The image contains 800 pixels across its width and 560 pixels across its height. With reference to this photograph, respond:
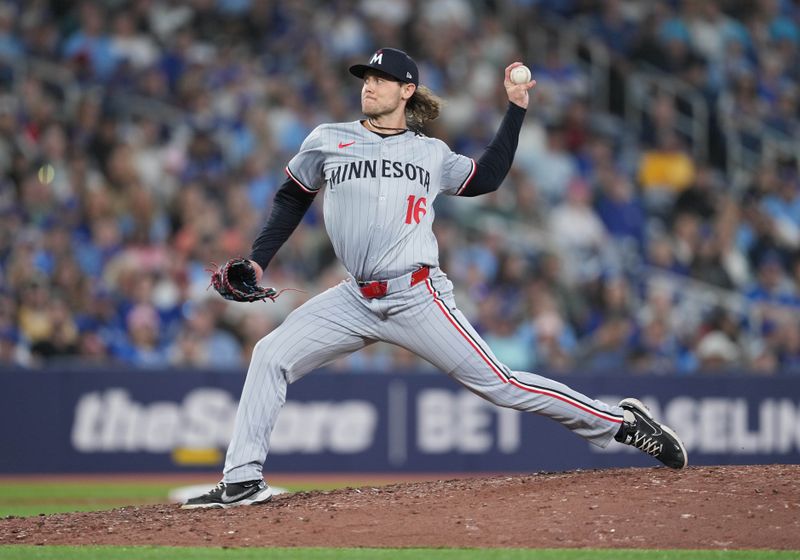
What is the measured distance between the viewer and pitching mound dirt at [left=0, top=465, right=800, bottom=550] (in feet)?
19.5

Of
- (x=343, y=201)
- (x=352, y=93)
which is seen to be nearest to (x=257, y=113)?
(x=352, y=93)

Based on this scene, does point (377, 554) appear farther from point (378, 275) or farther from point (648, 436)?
point (648, 436)

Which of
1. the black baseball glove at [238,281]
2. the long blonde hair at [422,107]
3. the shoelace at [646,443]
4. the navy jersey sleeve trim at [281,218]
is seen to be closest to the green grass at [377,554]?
the shoelace at [646,443]

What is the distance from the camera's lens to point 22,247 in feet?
40.1

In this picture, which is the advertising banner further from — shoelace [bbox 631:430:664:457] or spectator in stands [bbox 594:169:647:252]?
shoelace [bbox 631:430:664:457]

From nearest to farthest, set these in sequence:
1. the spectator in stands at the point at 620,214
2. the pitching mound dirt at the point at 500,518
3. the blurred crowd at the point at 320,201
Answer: the pitching mound dirt at the point at 500,518 → the blurred crowd at the point at 320,201 → the spectator in stands at the point at 620,214

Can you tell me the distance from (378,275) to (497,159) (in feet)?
2.85

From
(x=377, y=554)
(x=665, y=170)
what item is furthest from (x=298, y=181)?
(x=665, y=170)

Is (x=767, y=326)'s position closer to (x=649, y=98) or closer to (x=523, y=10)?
(x=649, y=98)

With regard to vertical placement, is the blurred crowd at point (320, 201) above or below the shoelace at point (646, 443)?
above

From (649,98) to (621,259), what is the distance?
3036 millimetres

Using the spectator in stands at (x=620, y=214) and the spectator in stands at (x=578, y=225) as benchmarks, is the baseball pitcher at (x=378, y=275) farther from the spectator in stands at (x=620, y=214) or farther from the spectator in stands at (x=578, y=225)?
the spectator in stands at (x=620, y=214)

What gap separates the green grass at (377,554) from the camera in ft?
18.3

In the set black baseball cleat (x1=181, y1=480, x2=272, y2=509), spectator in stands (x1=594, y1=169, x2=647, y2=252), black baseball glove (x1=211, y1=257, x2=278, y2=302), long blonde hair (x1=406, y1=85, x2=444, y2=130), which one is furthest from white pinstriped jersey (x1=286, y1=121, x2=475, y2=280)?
spectator in stands (x1=594, y1=169, x2=647, y2=252)
